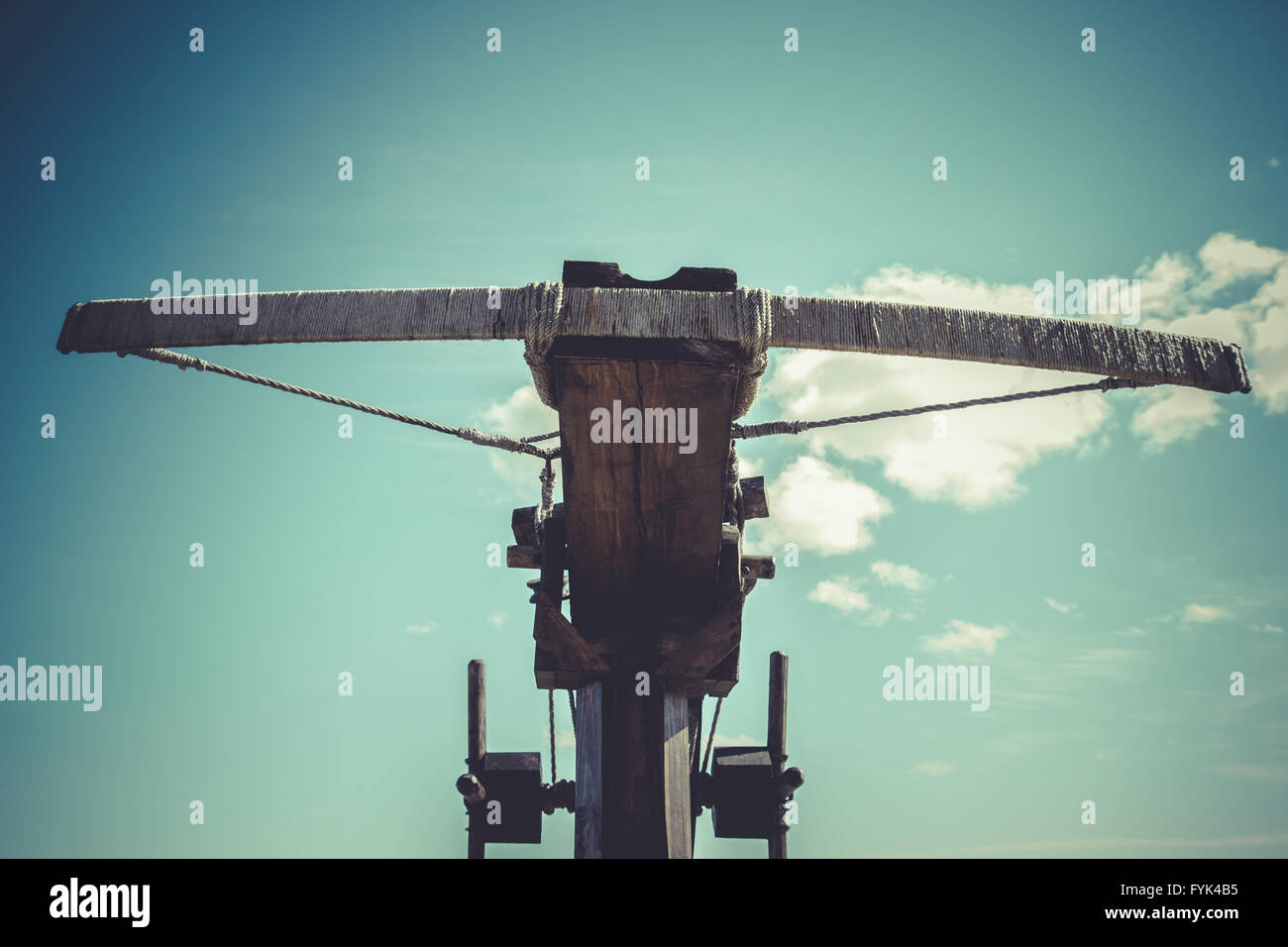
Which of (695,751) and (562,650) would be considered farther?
(695,751)

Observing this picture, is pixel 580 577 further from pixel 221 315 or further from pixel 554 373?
pixel 221 315

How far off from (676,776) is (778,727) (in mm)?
1214

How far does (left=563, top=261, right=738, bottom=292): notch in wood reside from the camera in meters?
3.48

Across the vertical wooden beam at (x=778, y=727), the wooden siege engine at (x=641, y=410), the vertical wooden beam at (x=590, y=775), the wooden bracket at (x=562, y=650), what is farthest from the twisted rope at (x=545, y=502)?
the vertical wooden beam at (x=778, y=727)

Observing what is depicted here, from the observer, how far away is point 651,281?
138 inches

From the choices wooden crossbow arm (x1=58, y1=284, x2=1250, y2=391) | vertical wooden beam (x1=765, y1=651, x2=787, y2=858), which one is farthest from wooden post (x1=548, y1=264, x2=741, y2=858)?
vertical wooden beam (x1=765, y1=651, x2=787, y2=858)

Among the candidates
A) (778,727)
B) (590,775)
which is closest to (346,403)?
(590,775)

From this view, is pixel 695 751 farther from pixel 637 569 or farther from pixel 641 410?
pixel 641 410

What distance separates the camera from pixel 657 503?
3.85 metres
